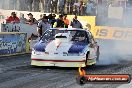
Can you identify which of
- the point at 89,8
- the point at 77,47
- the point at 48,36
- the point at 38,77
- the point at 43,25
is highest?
the point at 89,8

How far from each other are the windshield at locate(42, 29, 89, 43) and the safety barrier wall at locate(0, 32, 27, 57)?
2.96m

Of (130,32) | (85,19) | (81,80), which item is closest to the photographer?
(81,80)

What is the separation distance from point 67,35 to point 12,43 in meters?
3.96

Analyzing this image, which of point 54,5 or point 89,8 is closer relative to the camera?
point 54,5

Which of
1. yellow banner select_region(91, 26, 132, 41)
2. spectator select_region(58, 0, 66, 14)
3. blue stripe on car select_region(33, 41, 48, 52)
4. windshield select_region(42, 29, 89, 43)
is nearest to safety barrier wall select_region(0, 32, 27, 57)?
windshield select_region(42, 29, 89, 43)

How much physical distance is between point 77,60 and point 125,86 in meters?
3.43

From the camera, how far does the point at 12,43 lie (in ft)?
50.3

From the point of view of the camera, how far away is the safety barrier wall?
581 inches

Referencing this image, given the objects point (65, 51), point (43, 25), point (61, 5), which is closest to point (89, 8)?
point (61, 5)

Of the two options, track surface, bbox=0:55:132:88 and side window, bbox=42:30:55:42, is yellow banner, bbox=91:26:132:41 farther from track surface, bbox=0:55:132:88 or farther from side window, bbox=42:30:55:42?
track surface, bbox=0:55:132:88

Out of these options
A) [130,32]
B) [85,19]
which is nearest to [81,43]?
[130,32]

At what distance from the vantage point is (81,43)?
38.4ft

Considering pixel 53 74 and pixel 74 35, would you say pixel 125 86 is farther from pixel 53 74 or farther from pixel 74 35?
pixel 74 35

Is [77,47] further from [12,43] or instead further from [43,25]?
[43,25]
